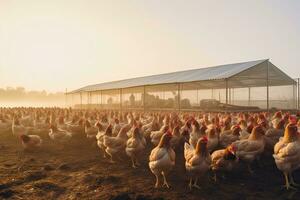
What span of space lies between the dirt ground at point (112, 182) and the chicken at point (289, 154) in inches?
16.9

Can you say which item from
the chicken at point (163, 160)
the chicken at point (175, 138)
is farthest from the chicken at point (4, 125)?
the chicken at point (163, 160)

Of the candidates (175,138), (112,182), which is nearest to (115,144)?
(175,138)

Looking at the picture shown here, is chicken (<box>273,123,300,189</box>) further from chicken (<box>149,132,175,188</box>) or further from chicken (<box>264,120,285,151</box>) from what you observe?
chicken (<box>149,132,175,188</box>)

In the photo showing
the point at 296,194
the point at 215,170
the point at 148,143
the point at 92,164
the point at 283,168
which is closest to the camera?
the point at 296,194

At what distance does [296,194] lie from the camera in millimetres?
6340

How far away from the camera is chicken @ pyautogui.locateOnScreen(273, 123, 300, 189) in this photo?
665 cm

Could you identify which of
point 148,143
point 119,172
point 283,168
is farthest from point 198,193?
point 148,143

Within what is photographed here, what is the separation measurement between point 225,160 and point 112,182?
2977mm

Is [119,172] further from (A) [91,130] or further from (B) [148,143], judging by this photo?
(A) [91,130]

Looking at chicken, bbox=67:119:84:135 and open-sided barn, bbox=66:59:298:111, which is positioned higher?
open-sided barn, bbox=66:59:298:111

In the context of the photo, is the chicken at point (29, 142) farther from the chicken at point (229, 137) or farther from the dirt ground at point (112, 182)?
the chicken at point (229, 137)

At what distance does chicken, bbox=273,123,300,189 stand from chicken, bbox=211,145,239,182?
104 centimetres

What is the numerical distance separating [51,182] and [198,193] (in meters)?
3.90

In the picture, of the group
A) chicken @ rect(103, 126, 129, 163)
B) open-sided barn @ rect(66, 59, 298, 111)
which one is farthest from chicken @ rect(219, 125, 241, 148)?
open-sided barn @ rect(66, 59, 298, 111)
